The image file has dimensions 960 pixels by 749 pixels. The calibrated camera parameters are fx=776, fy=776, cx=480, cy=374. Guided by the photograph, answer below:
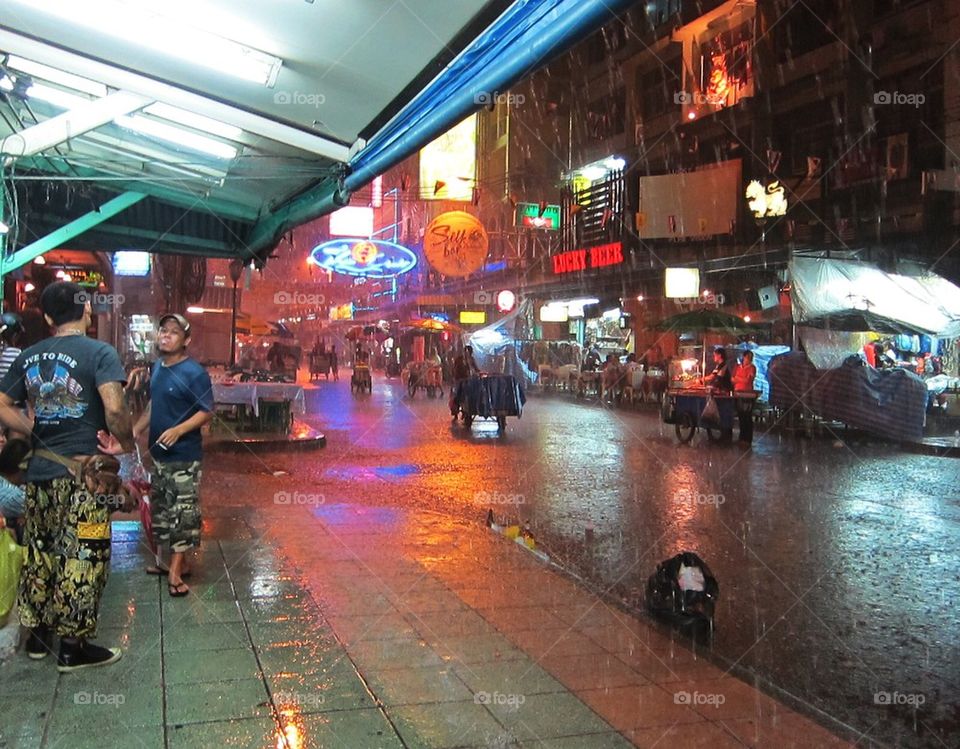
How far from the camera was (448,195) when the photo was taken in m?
16.8

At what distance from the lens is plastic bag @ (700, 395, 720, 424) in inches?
639

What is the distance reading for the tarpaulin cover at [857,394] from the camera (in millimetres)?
16484

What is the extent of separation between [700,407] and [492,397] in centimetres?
462

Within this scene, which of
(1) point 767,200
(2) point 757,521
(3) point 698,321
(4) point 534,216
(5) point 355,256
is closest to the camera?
(2) point 757,521

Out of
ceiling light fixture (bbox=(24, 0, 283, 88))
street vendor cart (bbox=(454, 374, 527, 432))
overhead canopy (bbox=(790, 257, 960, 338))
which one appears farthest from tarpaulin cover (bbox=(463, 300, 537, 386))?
ceiling light fixture (bbox=(24, 0, 283, 88))

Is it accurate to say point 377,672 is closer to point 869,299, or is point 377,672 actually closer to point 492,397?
point 492,397

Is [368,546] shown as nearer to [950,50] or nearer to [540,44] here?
[540,44]

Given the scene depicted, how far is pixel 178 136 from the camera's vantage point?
22.3ft

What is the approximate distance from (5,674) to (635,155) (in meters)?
29.0

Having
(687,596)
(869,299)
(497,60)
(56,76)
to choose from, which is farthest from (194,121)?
(869,299)

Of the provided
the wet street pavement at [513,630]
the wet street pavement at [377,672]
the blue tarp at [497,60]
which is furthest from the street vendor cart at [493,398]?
the blue tarp at [497,60]

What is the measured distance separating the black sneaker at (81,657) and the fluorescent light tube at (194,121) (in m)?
3.83

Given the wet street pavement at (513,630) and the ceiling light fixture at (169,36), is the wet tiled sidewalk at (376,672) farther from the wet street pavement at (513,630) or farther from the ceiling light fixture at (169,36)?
the ceiling light fixture at (169,36)

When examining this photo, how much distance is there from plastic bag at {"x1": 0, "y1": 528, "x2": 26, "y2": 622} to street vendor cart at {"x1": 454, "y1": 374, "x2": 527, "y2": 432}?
14042 millimetres
